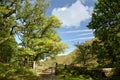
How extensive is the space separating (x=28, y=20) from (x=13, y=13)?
4.29 meters

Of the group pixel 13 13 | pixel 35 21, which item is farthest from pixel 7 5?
pixel 35 21

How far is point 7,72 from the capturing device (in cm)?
2609

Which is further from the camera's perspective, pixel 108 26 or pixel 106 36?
pixel 108 26

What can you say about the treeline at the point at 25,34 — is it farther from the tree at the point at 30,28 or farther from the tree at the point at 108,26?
the tree at the point at 108,26

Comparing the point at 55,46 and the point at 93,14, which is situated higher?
the point at 93,14

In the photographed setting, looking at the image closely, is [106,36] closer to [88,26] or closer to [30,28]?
[88,26]

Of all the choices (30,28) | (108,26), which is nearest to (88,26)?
(108,26)

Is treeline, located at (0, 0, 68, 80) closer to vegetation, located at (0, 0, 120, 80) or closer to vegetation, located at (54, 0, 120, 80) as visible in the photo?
vegetation, located at (0, 0, 120, 80)

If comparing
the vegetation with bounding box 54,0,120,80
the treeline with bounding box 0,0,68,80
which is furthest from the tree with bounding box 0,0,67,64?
the vegetation with bounding box 54,0,120,80

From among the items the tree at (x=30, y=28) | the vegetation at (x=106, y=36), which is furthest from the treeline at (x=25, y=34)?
the vegetation at (x=106, y=36)

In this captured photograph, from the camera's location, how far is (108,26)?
1244 inches

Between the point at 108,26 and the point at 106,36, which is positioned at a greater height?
the point at 108,26

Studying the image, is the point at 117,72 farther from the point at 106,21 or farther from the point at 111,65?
the point at 106,21

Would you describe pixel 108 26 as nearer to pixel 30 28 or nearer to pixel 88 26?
pixel 88 26
